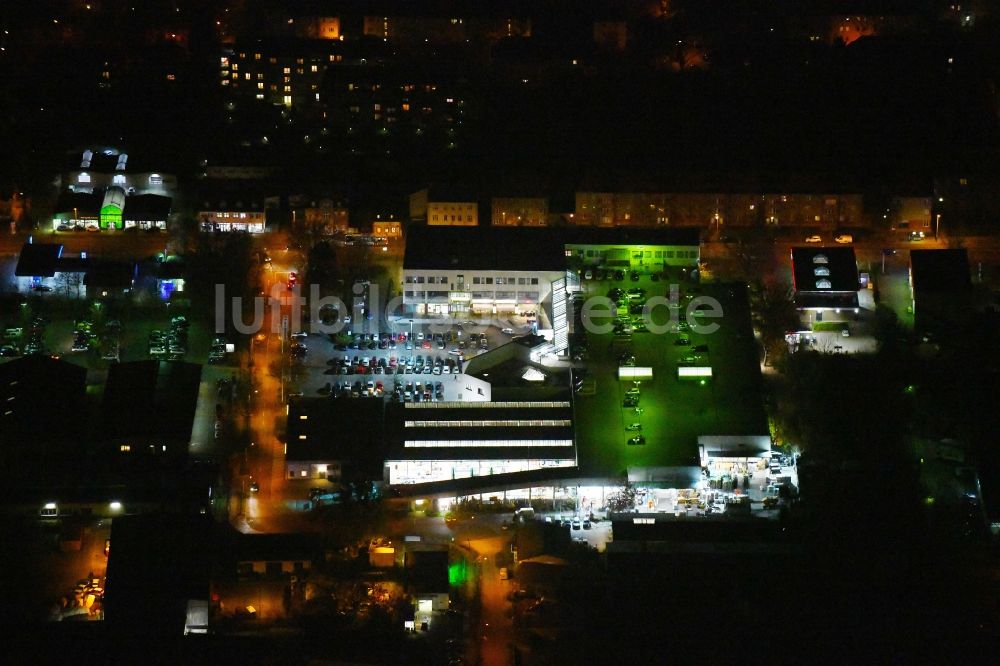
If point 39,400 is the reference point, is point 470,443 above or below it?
below

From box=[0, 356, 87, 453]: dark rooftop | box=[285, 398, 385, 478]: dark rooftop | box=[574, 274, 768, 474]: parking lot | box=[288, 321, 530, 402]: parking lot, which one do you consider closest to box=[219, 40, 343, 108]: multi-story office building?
box=[288, 321, 530, 402]: parking lot

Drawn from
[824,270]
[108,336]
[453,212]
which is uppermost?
[453,212]

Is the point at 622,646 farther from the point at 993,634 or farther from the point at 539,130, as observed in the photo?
the point at 539,130

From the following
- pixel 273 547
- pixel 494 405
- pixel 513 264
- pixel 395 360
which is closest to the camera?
pixel 273 547

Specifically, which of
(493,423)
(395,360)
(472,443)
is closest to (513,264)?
(395,360)

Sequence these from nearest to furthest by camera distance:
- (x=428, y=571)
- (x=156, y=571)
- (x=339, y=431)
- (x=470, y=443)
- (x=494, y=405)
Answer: (x=156, y=571) → (x=428, y=571) → (x=470, y=443) → (x=339, y=431) → (x=494, y=405)

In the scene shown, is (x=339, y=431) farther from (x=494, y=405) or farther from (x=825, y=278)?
(x=825, y=278)

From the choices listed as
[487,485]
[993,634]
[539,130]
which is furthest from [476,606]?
[539,130]

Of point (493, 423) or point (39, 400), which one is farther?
point (39, 400)
